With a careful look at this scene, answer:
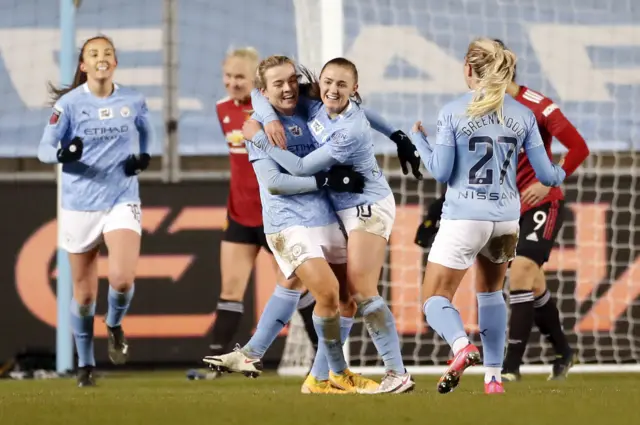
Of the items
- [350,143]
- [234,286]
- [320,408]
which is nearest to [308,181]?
[350,143]

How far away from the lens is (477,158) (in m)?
6.22

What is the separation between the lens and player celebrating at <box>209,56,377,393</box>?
6445 mm

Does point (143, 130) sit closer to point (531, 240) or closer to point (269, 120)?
point (269, 120)

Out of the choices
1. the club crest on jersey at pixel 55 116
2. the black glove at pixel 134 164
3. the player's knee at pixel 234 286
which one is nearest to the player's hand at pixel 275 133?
the black glove at pixel 134 164

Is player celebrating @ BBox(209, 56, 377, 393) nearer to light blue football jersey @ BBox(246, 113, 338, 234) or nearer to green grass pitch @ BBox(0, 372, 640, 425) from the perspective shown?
light blue football jersey @ BBox(246, 113, 338, 234)

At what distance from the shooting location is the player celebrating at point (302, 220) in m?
6.45

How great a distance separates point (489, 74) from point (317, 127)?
0.91 metres

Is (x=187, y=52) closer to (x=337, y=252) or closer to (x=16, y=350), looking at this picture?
(x=16, y=350)

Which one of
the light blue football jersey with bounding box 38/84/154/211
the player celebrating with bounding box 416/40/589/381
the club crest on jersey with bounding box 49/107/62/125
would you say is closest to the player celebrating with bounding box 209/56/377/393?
the player celebrating with bounding box 416/40/589/381

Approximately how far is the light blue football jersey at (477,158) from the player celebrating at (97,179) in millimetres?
2592

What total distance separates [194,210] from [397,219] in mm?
1507

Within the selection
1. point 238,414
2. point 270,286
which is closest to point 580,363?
point 270,286

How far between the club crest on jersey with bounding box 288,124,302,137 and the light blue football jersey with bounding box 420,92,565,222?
727 millimetres

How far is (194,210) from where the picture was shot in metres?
9.98
